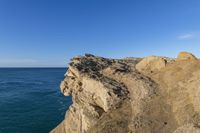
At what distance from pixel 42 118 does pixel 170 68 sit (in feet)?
129

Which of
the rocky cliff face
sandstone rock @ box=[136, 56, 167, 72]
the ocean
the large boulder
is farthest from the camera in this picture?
the ocean

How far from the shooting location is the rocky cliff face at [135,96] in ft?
78.5

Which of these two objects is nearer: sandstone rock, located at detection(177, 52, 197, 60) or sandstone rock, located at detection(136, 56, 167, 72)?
sandstone rock, located at detection(177, 52, 197, 60)

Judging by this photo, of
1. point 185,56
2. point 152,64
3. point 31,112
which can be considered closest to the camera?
point 185,56

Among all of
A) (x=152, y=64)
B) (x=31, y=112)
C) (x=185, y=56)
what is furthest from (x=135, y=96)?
(x=31, y=112)

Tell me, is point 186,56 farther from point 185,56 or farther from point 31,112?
point 31,112

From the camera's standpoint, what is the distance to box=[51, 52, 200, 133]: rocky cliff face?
78.5 feet

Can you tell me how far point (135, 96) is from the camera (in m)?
29.1

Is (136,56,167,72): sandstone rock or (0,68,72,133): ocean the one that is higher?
(136,56,167,72): sandstone rock

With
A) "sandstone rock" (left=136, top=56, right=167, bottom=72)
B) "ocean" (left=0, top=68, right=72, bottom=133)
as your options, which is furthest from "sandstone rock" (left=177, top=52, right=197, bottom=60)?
"ocean" (left=0, top=68, right=72, bottom=133)

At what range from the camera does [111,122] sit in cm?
2625

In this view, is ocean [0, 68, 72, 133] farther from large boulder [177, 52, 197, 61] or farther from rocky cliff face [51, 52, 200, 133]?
large boulder [177, 52, 197, 61]

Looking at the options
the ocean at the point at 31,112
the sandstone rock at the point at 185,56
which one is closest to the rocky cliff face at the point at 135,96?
the sandstone rock at the point at 185,56

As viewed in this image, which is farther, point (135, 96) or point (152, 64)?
point (152, 64)
